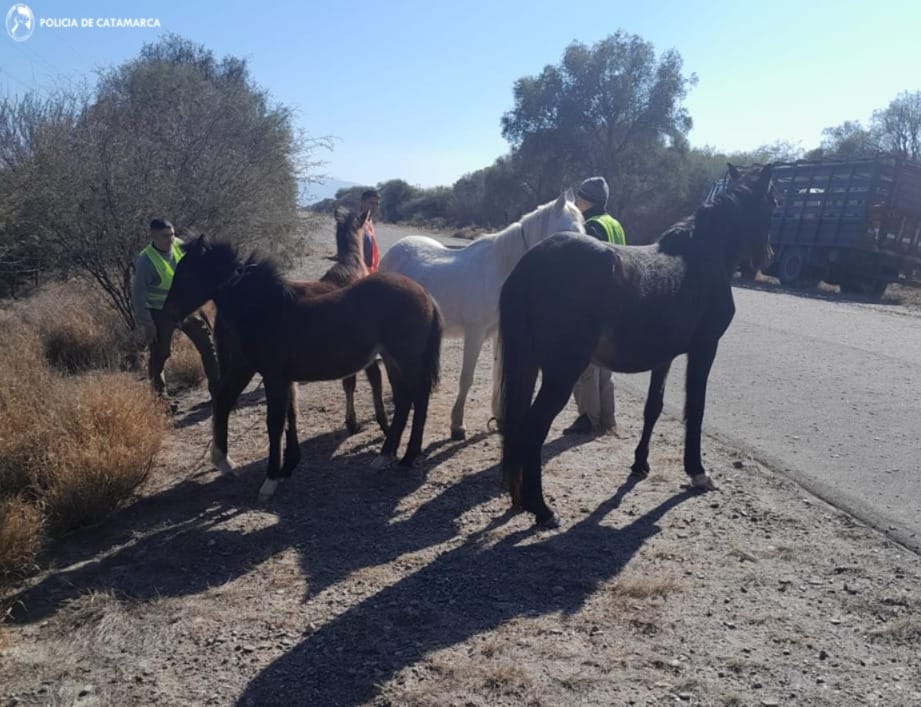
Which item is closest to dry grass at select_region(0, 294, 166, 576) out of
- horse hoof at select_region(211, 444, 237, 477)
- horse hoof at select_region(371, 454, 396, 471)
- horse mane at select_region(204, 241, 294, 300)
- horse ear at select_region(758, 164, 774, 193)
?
horse hoof at select_region(211, 444, 237, 477)

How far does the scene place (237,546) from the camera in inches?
168

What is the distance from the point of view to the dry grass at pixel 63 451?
13.7ft

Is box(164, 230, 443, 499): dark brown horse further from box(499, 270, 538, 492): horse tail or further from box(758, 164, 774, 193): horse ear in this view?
box(758, 164, 774, 193): horse ear

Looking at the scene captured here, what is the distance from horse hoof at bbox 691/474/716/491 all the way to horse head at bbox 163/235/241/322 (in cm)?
365

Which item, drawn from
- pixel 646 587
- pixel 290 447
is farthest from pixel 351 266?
pixel 646 587

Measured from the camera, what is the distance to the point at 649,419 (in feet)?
17.8

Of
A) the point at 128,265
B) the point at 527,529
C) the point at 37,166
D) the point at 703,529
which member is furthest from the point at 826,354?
the point at 37,166

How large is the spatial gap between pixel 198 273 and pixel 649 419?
3511 mm

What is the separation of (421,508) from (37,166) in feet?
26.4

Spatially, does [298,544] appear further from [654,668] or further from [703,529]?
[703,529]

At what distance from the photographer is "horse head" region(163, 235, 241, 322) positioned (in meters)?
4.80

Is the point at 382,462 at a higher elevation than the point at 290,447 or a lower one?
lower

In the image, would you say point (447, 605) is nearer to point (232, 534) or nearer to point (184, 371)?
point (232, 534)

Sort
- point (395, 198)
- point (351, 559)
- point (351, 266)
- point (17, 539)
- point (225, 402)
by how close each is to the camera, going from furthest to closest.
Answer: point (395, 198) → point (351, 266) → point (225, 402) → point (351, 559) → point (17, 539)
